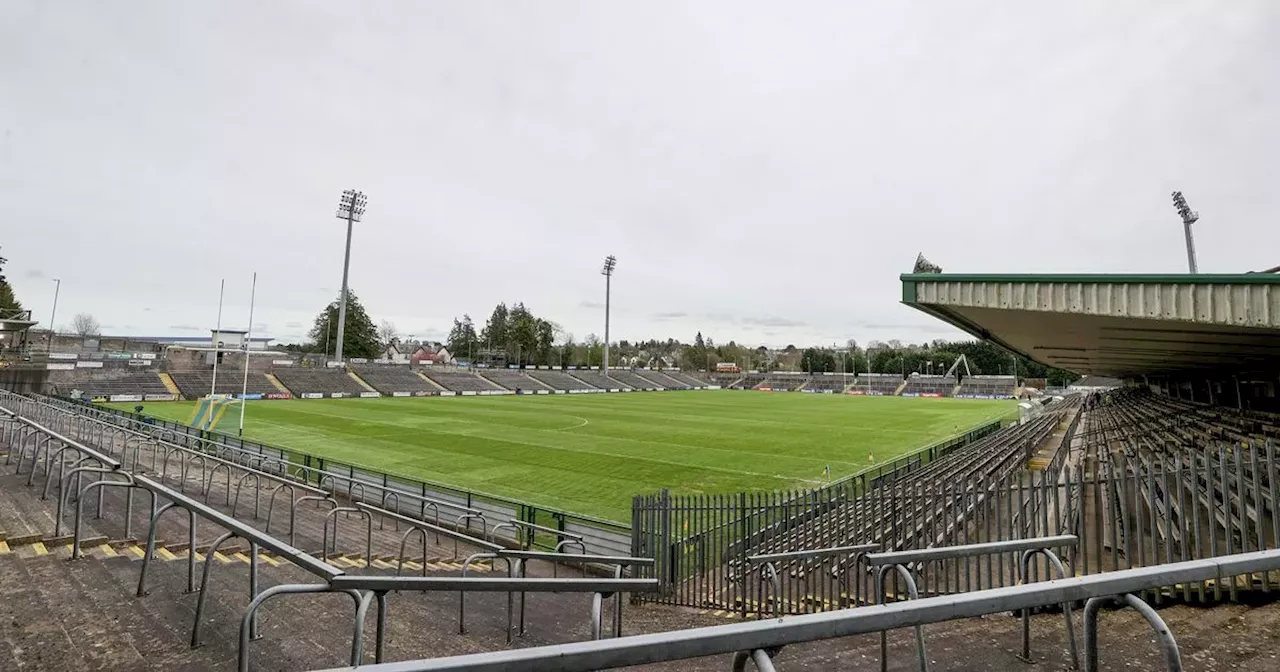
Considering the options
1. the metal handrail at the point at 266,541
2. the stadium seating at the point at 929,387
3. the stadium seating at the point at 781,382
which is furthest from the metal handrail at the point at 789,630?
the stadium seating at the point at 781,382

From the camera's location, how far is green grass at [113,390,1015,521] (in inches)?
848

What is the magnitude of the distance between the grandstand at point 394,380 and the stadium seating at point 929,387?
7382 centimetres

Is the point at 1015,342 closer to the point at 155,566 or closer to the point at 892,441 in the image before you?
the point at 155,566

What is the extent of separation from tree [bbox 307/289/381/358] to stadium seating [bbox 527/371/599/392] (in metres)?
37.2

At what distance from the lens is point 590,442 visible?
1252 inches

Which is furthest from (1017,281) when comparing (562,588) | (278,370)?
(278,370)

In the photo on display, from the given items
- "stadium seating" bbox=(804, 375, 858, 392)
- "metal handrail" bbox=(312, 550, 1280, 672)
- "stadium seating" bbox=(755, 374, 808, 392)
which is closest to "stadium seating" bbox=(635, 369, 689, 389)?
"stadium seating" bbox=(755, 374, 808, 392)

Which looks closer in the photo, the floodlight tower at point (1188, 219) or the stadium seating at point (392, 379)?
the floodlight tower at point (1188, 219)

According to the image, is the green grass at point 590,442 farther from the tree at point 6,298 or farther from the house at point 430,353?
the house at point 430,353

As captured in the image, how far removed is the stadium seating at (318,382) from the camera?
62522 mm

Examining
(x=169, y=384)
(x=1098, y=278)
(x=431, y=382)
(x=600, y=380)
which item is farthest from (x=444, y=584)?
(x=600, y=380)

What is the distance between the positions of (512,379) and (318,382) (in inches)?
1047

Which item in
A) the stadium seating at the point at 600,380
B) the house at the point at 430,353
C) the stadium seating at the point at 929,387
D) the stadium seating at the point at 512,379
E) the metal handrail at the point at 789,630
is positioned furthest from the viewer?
the house at the point at 430,353

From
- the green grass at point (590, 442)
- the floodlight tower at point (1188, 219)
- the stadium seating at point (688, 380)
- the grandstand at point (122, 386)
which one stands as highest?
the floodlight tower at point (1188, 219)
